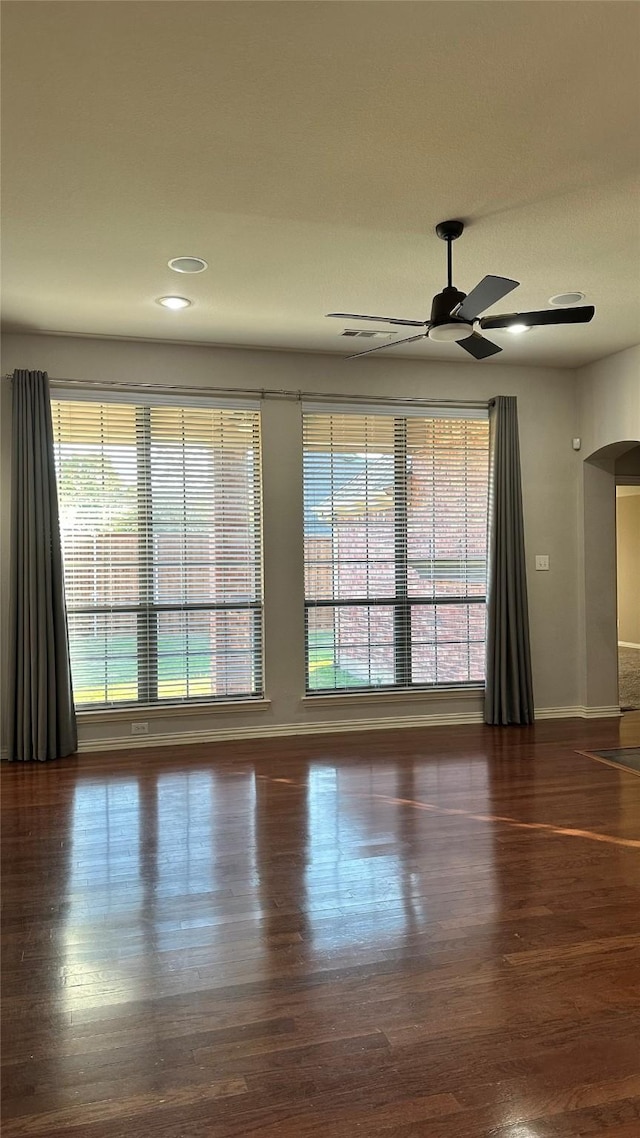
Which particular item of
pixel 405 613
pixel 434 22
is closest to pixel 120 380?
pixel 405 613

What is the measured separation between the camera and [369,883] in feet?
10.6

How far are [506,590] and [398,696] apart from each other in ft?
4.18

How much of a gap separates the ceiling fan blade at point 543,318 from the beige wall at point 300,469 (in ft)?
8.08

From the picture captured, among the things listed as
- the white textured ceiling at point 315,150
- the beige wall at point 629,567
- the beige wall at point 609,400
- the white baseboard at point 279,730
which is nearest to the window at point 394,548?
the white baseboard at point 279,730

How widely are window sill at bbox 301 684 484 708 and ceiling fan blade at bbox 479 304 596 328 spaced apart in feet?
10.8

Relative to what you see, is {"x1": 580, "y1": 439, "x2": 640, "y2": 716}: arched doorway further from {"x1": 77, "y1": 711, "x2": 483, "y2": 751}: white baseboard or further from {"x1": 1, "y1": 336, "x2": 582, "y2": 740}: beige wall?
{"x1": 77, "y1": 711, "x2": 483, "y2": 751}: white baseboard

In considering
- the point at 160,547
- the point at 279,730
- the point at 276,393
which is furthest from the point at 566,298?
the point at 279,730

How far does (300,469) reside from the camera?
6.05 m

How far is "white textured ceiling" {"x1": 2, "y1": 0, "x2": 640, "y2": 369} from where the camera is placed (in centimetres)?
237

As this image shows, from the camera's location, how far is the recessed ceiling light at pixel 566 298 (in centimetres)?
478

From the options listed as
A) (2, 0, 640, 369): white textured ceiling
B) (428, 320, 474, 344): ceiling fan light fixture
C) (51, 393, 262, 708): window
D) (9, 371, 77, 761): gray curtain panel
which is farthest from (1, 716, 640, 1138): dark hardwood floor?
(2, 0, 640, 369): white textured ceiling

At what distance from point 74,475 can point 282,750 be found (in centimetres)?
256

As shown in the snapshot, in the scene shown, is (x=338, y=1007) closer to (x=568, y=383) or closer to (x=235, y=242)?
(x=235, y=242)

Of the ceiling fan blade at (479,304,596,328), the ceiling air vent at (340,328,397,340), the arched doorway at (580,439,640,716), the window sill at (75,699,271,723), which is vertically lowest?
the window sill at (75,699,271,723)
